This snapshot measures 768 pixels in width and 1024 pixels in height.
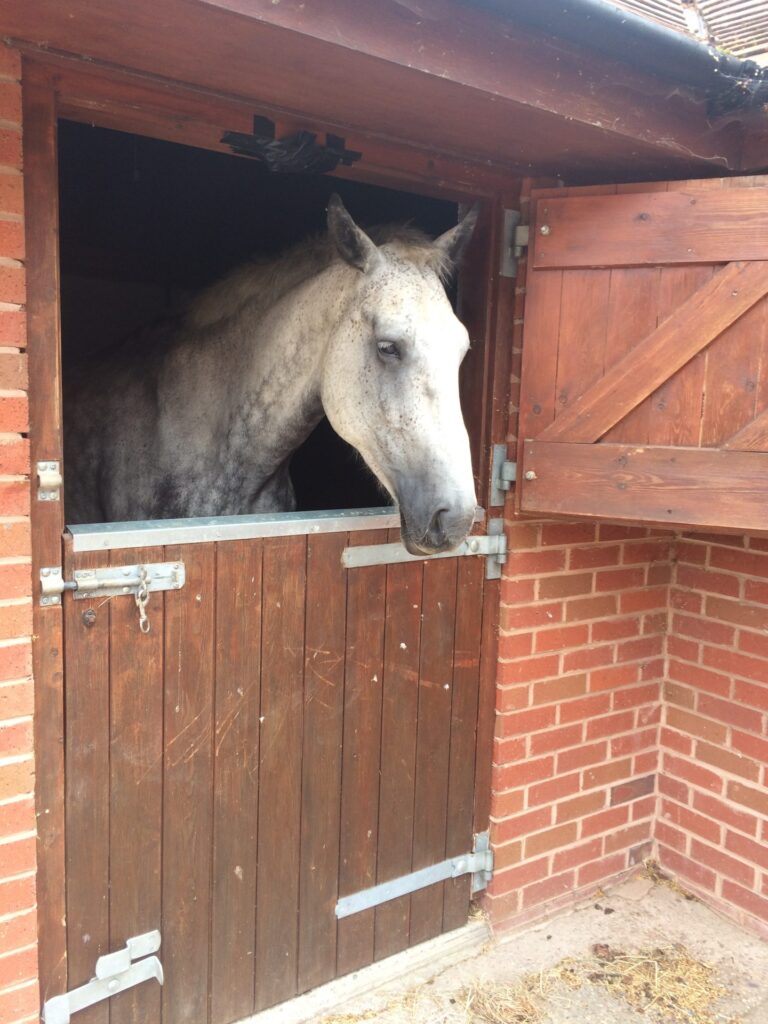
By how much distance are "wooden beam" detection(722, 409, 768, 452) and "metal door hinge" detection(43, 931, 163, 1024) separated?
2324 millimetres

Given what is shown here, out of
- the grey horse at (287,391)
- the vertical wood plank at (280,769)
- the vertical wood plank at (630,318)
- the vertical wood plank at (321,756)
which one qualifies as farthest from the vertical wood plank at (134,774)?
the vertical wood plank at (630,318)

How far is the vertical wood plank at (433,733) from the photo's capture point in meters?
2.88

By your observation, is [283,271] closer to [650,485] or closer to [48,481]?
[48,481]

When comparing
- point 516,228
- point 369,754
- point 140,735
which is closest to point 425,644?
point 369,754

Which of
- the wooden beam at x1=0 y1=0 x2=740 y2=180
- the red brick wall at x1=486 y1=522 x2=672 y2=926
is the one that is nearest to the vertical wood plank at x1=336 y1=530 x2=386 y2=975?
the red brick wall at x1=486 y1=522 x2=672 y2=926

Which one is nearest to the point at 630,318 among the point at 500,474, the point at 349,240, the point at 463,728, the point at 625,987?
the point at 500,474

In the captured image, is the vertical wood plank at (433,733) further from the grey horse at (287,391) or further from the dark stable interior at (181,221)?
the dark stable interior at (181,221)

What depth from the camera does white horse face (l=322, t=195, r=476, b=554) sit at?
2.13 m

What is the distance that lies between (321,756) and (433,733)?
19.8 inches

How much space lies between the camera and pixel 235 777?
2473 mm

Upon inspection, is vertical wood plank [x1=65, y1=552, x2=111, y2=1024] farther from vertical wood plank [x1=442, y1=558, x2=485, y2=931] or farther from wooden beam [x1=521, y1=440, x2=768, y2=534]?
wooden beam [x1=521, y1=440, x2=768, y2=534]

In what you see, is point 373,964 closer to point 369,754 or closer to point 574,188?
point 369,754

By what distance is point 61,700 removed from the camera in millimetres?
2078

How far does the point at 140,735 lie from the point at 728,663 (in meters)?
2.50
